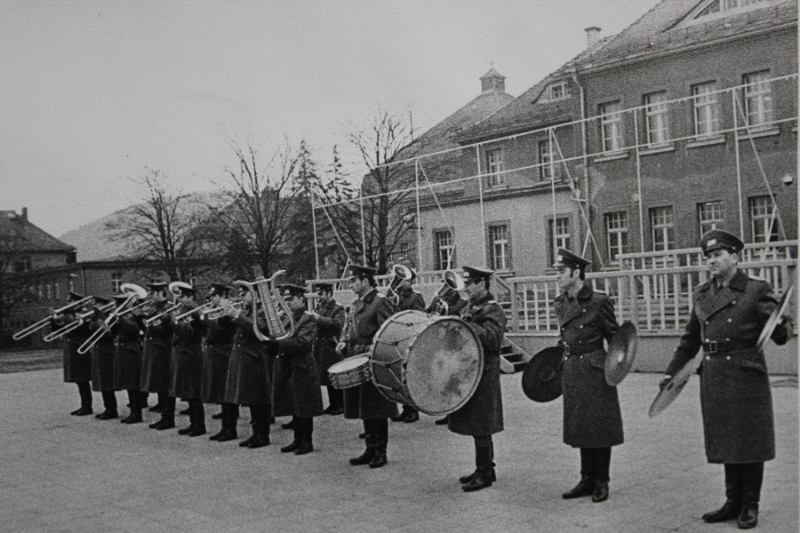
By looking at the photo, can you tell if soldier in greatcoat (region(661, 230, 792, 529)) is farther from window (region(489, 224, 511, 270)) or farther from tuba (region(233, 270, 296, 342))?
window (region(489, 224, 511, 270))

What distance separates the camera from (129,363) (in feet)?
38.6

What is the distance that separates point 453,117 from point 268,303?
26.5 metres

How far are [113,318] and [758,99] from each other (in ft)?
50.8

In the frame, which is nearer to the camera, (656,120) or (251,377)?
(251,377)

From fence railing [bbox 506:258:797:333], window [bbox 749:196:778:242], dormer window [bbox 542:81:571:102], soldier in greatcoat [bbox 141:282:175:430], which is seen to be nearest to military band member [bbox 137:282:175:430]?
soldier in greatcoat [bbox 141:282:175:430]

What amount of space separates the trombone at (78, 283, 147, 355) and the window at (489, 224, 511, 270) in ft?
59.4

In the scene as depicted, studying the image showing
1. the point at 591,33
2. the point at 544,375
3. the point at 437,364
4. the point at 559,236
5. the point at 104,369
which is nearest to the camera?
the point at 437,364

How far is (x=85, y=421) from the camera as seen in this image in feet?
40.1

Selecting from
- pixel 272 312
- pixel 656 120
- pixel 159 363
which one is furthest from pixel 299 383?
pixel 656 120

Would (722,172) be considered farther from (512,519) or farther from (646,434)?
(512,519)

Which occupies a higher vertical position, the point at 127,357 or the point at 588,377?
the point at 588,377

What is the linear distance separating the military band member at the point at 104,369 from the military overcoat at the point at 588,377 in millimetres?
7829

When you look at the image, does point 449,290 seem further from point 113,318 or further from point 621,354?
point 113,318

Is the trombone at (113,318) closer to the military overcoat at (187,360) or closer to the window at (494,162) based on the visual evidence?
the military overcoat at (187,360)
